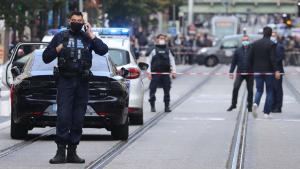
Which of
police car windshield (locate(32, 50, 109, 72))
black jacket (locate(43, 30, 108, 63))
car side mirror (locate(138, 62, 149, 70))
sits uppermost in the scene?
black jacket (locate(43, 30, 108, 63))

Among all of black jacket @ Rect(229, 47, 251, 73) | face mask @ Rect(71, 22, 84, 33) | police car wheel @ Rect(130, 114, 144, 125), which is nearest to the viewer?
face mask @ Rect(71, 22, 84, 33)

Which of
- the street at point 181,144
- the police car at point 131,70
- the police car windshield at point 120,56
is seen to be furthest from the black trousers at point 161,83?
the police car windshield at point 120,56

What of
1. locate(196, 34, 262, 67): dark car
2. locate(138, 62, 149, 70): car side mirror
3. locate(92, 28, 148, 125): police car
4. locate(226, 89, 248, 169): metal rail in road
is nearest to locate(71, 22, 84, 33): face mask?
locate(226, 89, 248, 169): metal rail in road

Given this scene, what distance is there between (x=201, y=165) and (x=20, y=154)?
2.70m

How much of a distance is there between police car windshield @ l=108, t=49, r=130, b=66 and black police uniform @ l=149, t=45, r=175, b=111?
14.1 ft

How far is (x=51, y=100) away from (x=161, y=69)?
31.3 feet

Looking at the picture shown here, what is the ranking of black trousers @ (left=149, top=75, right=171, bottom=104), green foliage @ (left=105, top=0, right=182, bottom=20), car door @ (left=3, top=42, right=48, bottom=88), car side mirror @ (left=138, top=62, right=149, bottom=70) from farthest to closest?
green foliage @ (left=105, top=0, right=182, bottom=20), black trousers @ (left=149, top=75, right=171, bottom=104), car side mirror @ (left=138, top=62, right=149, bottom=70), car door @ (left=3, top=42, right=48, bottom=88)

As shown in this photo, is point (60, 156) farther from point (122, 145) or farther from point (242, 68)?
point (242, 68)

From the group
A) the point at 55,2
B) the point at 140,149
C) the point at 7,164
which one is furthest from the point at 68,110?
the point at 55,2

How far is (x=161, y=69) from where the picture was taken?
27172 millimetres

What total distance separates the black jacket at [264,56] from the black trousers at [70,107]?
1056 cm

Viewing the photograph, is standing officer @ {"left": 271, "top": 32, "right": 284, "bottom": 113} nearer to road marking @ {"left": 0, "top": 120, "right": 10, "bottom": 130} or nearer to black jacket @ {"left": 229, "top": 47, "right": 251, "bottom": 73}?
black jacket @ {"left": 229, "top": 47, "right": 251, "bottom": 73}

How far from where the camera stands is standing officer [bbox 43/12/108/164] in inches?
574

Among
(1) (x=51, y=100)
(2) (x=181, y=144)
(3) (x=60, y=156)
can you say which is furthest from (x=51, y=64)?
(3) (x=60, y=156)
